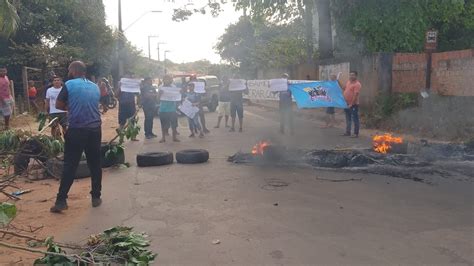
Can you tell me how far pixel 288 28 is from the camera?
3644 centimetres

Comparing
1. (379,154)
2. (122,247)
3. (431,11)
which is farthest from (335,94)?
(122,247)

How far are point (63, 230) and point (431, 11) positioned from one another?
17.3m

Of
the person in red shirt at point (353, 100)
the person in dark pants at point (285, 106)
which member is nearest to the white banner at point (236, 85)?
the person in dark pants at point (285, 106)

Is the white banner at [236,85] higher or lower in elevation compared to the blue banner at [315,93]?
higher

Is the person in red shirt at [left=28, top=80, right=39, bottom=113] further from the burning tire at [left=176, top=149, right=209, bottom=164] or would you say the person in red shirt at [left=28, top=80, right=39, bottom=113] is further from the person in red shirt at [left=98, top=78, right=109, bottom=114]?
the burning tire at [left=176, top=149, right=209, bottom=164]

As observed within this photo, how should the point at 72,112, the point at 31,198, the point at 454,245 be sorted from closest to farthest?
1. the point at 454,245
2. the point at 72,112
3. the point at 31,198

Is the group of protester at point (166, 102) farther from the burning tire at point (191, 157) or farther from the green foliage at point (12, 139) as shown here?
the green foliage at point (12, 139)

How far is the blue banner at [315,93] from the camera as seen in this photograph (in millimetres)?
13414

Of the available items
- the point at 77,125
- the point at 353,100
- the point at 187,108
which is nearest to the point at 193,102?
the point at 187,108

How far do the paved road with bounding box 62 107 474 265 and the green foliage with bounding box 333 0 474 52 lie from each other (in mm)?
11678

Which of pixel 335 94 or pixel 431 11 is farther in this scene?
pixel 431 11

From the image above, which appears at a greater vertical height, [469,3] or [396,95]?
[469,3]

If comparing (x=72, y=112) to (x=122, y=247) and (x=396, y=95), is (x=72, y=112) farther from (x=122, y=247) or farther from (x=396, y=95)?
(x=396, y=95)

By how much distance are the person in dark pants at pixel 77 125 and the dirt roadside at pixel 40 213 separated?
0.22 m
